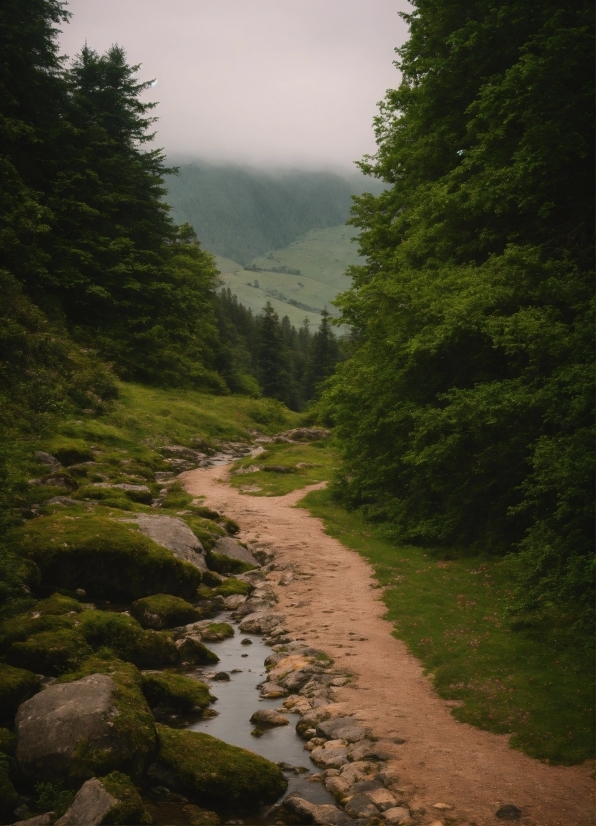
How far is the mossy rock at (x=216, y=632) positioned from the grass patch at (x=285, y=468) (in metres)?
17.8

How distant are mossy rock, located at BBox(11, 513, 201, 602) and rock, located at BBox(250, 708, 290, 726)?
7.48 metres

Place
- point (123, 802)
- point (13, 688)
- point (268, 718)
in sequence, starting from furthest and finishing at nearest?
1. point (268, 718)
2. point (13, 688)
3. point (123, 802)

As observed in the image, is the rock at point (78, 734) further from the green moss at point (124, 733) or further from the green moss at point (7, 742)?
the green moss at point (7, 742)

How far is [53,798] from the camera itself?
9172 millimetres

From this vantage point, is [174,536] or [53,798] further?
[174,536]

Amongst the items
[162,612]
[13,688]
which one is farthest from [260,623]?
[13,688]

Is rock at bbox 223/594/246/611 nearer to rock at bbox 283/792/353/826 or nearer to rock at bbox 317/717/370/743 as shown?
rock at bbox 317/717/370/743

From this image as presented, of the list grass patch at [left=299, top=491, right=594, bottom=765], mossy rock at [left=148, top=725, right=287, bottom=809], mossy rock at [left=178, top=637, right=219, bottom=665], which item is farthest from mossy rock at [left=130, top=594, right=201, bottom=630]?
mossy rock at [left=148, top=725, right=287, bottom=809]

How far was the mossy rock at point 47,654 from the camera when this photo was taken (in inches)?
504

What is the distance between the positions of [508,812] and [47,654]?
9.22 m

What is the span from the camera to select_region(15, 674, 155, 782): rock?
9.49 m

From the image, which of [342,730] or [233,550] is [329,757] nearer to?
[342,730]

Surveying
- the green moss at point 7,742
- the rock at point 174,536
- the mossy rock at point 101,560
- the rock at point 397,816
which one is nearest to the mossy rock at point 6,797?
the green moss at point 7,742

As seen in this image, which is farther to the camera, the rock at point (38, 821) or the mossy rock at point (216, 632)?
the mossy rock at point (216, 632)
